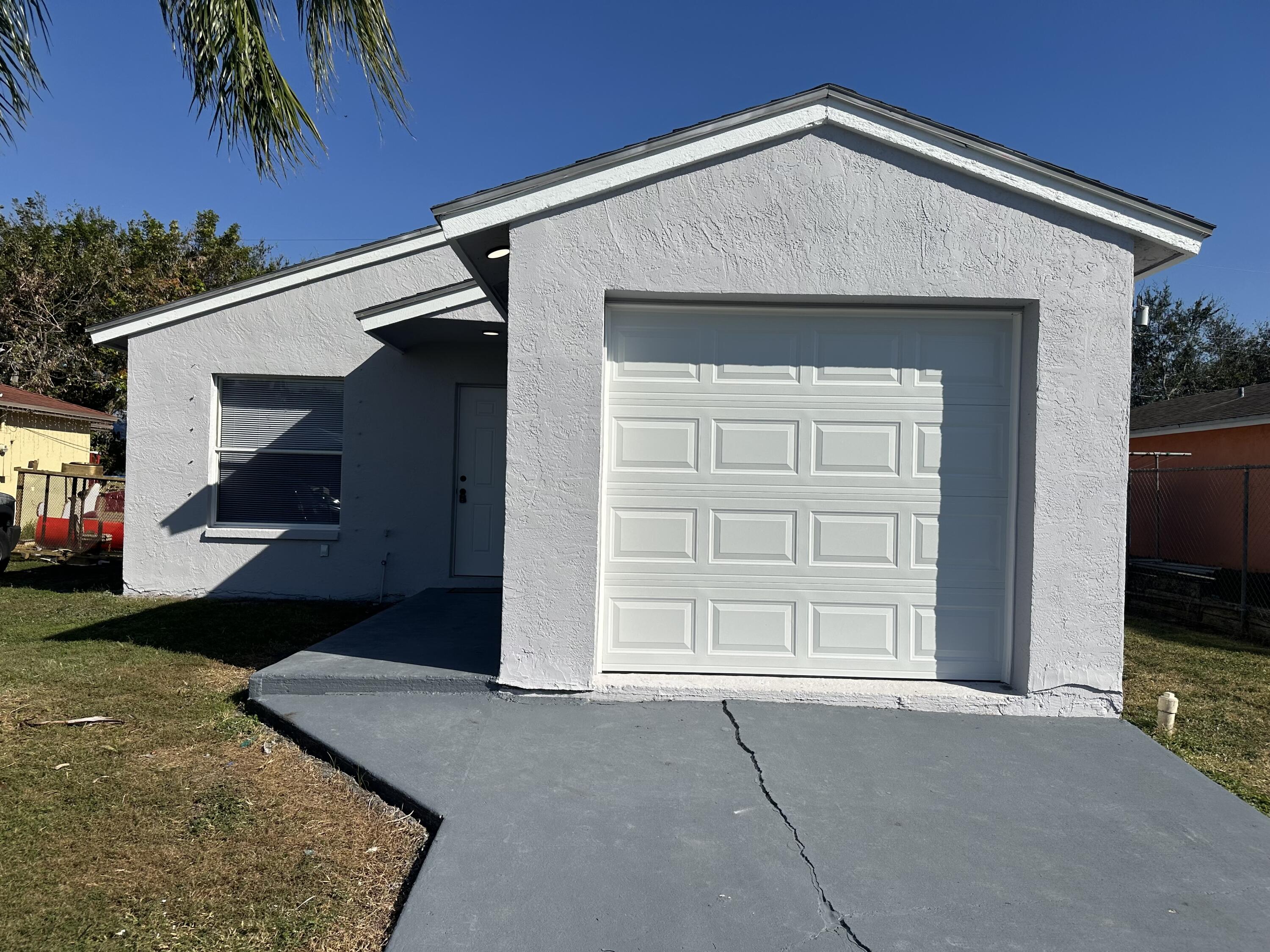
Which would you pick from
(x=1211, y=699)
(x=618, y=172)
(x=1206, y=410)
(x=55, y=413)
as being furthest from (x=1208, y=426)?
(x=55, y=413)

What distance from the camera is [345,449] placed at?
31.0ft

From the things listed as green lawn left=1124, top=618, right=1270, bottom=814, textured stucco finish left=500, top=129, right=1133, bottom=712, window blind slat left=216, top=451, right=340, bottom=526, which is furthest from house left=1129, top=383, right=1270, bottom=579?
window blind slat left=216, top=451, right=340, bottom=526

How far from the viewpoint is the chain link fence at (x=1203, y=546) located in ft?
32.1

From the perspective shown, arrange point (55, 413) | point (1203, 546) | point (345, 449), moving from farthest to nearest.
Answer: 1. point (55, 413)
2. point (1203, 546)
3. point (345, 449)

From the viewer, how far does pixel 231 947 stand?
9.07 feet

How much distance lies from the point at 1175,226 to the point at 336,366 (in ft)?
26.1

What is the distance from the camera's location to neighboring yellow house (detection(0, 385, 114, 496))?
1620 cm

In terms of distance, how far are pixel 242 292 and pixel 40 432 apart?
444 inches

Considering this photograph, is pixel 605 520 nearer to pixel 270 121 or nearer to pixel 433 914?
pixel 433 914

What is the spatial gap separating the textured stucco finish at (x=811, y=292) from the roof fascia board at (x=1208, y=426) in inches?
362

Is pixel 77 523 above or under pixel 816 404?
under

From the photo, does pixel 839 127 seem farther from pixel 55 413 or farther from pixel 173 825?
pixel 55 413

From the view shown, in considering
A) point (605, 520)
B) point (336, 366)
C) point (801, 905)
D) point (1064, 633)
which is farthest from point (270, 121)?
point (1064, 633)

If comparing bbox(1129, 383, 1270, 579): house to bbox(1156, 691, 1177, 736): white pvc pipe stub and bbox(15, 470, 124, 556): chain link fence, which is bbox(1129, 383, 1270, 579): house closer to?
bbox(1156, 691, 1177, 736): white pvc pipe stub
